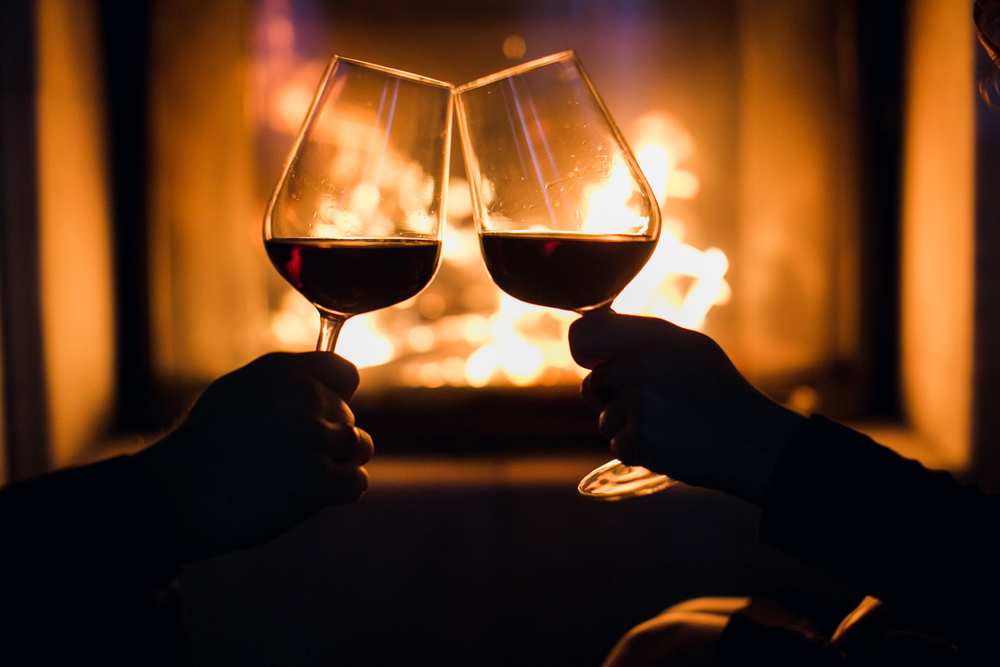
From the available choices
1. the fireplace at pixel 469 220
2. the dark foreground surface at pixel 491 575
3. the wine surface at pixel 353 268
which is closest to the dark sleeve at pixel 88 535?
the wine surface at pixel 353 268

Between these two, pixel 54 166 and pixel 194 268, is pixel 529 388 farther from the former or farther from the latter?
pixel 54 166

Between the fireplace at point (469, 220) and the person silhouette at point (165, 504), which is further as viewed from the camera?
the fireplace at point (469, 220)

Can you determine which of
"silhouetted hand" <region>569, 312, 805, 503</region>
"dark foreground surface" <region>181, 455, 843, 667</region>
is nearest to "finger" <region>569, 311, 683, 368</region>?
"silhouetted hand" <region>569, 312, 805, 503</region>

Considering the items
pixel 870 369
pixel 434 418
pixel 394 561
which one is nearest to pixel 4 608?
pixel 394 561

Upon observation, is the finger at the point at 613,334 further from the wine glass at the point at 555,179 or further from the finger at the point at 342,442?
the finger at the point at 342,442

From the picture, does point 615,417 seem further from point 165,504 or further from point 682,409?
point 165,504

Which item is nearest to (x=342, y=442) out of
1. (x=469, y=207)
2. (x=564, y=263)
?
(x=564, y=263)
